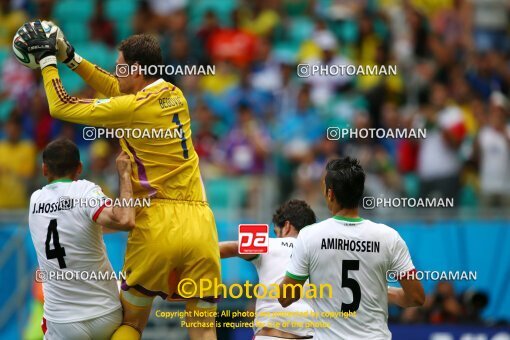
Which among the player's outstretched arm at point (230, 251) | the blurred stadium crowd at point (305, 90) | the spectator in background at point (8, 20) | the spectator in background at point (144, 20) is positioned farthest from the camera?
the spectator in background at point (8, 20)

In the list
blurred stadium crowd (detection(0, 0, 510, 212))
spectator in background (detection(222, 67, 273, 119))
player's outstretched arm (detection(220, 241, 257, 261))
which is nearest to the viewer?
player's outstretched arm (detection(220, 241, 257, 261))

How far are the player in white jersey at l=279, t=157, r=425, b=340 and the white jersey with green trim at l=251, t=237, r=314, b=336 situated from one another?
1.38 metres

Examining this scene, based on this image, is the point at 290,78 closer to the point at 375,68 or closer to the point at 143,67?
the point at 375,68

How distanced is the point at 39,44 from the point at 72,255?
1.70 metres

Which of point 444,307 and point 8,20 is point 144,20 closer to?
point 8,20

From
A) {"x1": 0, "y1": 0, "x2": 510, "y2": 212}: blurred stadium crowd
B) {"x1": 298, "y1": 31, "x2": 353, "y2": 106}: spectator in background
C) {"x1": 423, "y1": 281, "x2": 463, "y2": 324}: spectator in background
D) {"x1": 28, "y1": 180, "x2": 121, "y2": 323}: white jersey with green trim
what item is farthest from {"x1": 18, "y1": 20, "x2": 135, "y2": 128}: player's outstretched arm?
{"x1": 298, "y1": 31, "x2": 353, "y2": 106}: spectator in background

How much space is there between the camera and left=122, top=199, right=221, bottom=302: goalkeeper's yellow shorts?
8.51m

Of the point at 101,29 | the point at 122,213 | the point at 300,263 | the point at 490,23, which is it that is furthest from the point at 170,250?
the point at 490,23

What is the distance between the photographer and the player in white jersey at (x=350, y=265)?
791 cm

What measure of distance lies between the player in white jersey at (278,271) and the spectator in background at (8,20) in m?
10.3

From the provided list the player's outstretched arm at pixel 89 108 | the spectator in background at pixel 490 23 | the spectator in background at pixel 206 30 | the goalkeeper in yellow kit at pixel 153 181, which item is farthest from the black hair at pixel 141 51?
the spectator in background at pixel 490 23

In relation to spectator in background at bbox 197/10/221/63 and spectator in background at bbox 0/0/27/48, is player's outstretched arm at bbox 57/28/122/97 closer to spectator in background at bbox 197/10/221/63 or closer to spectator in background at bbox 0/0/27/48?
spectator in background at bbox 197/10/221/63

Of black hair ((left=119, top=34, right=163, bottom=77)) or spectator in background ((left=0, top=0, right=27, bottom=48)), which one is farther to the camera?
spectator in background ((left=0, top=0, right=27, bottom=48))

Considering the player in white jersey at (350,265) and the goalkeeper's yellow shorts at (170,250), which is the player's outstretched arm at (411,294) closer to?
the player in white jersey at (350,265)
